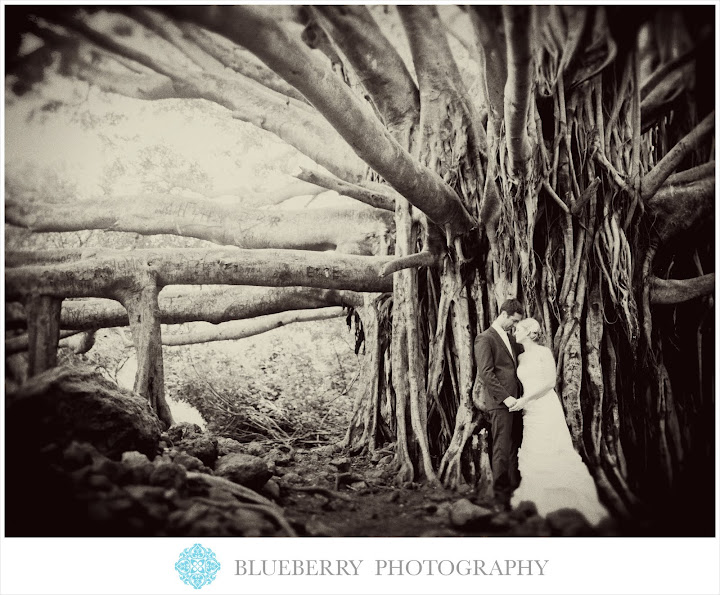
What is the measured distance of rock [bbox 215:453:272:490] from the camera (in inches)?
101

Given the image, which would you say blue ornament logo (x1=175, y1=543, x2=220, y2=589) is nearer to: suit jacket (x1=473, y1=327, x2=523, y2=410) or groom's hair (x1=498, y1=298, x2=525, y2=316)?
suit jacket (x1=473, y1=327, x2=523, y2=410)

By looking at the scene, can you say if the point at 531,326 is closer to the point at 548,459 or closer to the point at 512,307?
the point at 512,307

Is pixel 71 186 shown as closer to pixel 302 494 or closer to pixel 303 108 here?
pixel 303 108

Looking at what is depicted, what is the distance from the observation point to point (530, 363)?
2621mm

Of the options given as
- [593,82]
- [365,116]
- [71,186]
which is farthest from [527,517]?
[71,186]

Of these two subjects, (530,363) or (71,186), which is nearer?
(530,363)

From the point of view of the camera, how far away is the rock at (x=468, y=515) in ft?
8.00

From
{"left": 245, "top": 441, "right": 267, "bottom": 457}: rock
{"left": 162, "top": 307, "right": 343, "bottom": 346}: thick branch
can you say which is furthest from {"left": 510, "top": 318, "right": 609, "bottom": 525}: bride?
{"left": 162, "top": 307, "right": 343, "bottom": 346}: thick branch

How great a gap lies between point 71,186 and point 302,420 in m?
2.54

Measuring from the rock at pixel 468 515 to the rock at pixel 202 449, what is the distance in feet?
3.99

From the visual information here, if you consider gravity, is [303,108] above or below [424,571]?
above

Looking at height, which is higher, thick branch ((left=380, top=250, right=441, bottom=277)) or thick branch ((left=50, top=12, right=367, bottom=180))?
thick branch ((left=50, top=12, right=367, bottom=180))

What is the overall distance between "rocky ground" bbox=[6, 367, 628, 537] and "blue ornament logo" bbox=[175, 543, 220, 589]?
8 centimetres

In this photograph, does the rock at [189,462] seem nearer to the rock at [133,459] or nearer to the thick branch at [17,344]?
the rock at [133,459]
